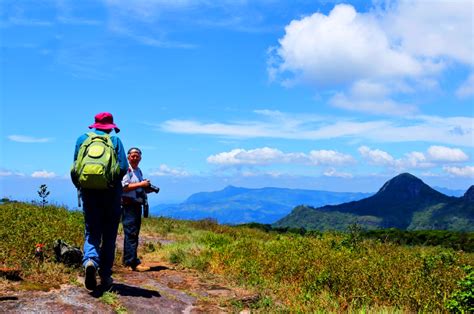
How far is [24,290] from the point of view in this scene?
6266mm

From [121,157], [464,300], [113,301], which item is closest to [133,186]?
[121,157]

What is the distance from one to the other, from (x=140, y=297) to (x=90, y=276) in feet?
2.92

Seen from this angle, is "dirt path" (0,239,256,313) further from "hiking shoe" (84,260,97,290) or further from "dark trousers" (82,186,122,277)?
"dark trousers" (82,186,122,277)

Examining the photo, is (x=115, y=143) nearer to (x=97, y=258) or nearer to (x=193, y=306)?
(x=97, y=258)

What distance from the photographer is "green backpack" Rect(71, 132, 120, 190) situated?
20.7ft

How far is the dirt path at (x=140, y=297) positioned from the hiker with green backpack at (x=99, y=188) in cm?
38

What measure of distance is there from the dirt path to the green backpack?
5.33 feet

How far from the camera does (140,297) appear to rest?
6.87 metres

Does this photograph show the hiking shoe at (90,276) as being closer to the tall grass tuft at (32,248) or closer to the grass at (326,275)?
the tall grass tuft at (32,248)

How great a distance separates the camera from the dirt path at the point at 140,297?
5855 mm

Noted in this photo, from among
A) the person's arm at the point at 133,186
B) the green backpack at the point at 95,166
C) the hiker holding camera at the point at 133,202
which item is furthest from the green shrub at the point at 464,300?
the person's arm at the point at 133,186

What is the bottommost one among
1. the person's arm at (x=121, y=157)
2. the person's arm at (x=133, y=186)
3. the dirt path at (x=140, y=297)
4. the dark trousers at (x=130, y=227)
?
the dirt path at (x=140, y=297)

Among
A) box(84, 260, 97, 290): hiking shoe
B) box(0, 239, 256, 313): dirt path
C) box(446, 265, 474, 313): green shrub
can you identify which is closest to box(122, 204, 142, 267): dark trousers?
box(0, 239, 256, 313): dirt path

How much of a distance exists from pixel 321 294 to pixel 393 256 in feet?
15.3
